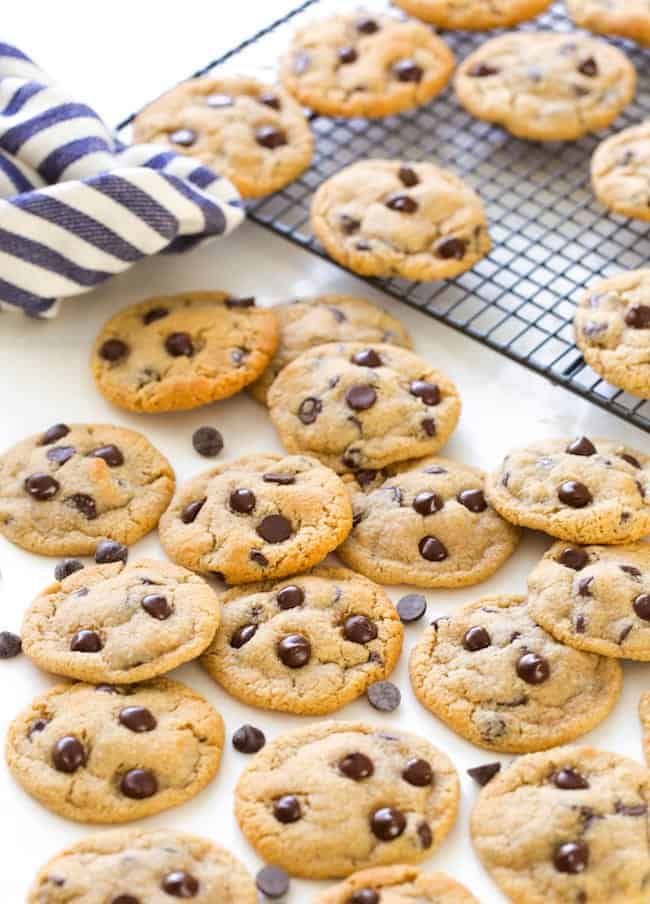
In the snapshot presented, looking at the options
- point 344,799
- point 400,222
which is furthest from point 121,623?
point 400,222

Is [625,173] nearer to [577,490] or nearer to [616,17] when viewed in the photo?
[616,17]

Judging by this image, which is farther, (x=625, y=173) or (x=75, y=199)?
(x=625, y=173)

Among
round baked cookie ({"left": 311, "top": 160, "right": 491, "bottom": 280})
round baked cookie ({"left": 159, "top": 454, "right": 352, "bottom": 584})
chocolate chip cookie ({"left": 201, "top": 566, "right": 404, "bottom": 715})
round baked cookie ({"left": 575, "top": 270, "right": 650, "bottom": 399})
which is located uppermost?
round baked cookie ({"left": 311, "top": 160, "right": 491, "bottom": 280})

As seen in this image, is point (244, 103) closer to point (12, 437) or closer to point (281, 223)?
point (281, 223)

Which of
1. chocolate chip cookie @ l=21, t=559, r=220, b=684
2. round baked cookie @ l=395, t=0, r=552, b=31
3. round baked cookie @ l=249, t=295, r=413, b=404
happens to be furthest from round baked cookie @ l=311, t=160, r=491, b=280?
chocolate chip cookie @ l=21, t=559, r=220, b=684

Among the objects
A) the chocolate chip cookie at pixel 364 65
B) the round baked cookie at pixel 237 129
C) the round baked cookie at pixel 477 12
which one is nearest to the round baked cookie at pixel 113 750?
the round baked cookie at pixel 237 129

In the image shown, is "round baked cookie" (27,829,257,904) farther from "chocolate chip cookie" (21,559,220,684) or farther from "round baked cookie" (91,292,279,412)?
"round baked cookie" (91,292,279,412)
